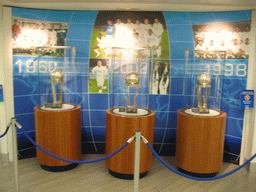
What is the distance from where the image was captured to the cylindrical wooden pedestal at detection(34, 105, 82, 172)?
13.1 ft

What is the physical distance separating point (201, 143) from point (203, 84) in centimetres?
105

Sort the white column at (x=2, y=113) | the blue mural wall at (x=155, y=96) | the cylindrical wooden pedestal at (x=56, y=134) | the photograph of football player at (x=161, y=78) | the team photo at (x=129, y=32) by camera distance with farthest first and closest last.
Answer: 1. the photograph of football player at (x=161, y=78)
2. the team photo at (x=129, y=32)
3. the blue mural wall at (x=155, y=96)
4. the white column at (x=2, y=113)
5. the cylindrical wooden pedestal at (x=56, y=134)

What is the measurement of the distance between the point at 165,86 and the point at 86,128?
79.6 inches

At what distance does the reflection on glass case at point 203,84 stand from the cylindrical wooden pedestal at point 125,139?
960 mm

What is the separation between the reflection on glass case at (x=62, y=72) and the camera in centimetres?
450

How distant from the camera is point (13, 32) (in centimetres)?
450

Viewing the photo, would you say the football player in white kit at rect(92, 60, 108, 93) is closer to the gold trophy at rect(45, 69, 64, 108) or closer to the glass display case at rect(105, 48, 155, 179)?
the glass display case at rect(105, 48, 155, 179)

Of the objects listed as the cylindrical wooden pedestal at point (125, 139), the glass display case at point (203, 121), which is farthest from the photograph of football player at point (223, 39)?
the cylindrical wooden pedestal at point (125, 139)

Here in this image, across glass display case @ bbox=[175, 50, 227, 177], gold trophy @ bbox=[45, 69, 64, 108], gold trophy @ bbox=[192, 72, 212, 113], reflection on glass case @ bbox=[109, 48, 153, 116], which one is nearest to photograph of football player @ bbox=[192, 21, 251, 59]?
glass display case @ bbox=[175, 50, 227, 177]

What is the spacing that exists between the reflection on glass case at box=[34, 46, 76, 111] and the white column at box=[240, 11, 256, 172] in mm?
3515

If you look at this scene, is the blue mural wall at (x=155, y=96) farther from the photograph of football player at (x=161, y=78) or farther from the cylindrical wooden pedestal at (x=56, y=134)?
the cylindrical wooden pedestal at (x=56, y=134)

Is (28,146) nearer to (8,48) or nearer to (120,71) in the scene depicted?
(8,48)

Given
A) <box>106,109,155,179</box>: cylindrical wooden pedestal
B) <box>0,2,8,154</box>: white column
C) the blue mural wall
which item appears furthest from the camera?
the blue mural wall

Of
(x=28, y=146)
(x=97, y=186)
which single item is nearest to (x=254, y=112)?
(x=97, y=186)
